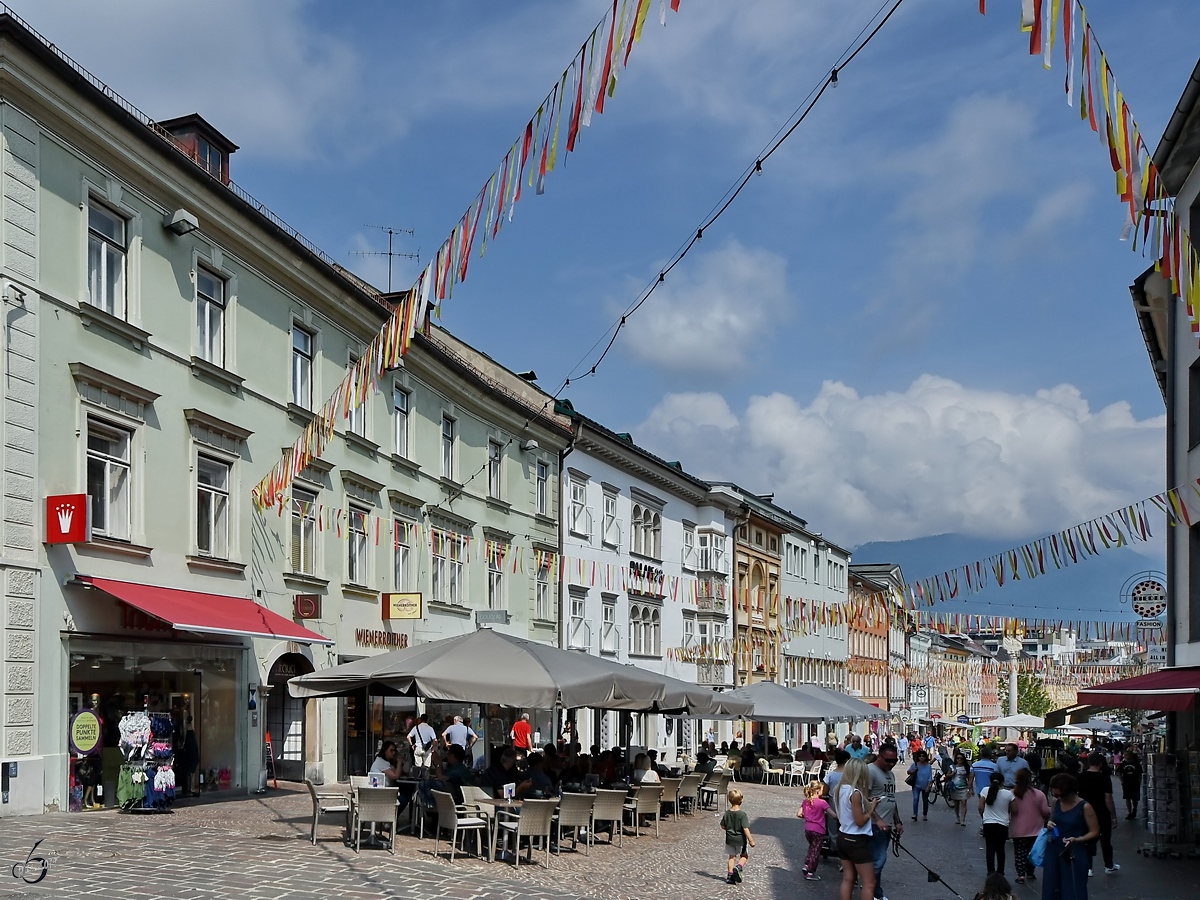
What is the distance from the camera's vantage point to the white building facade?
4203 cm

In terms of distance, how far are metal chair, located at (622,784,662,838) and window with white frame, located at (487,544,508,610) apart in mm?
15788

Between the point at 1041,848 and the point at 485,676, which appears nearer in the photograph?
the point at 1041,848

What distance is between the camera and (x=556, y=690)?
1606 centimetres

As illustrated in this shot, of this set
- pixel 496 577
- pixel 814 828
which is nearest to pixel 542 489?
pixel 496 577

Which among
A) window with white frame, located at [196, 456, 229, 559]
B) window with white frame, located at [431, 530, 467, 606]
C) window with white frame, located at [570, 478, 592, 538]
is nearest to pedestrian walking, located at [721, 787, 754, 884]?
window with white frame, located at [196, 456, 229, 559]

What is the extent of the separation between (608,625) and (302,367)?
2035 cm

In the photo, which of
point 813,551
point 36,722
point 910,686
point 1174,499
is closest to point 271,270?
point 36,722

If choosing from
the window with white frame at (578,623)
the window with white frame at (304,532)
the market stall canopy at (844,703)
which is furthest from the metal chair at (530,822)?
the window with white frame at (578,623)

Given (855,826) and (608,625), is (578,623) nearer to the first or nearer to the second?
(608,625)

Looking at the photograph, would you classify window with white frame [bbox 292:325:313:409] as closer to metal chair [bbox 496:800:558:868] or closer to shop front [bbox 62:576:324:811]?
shop front [bbox 62:576:324:811]

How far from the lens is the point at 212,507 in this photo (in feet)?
73.1

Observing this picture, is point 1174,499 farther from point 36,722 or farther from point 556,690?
point 36,722

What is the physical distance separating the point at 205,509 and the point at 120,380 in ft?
11.6

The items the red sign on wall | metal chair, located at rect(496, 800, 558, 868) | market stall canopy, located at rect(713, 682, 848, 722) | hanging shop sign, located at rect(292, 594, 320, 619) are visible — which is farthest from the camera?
market stall canopy, located at rect(713, 682, 848, 722)
